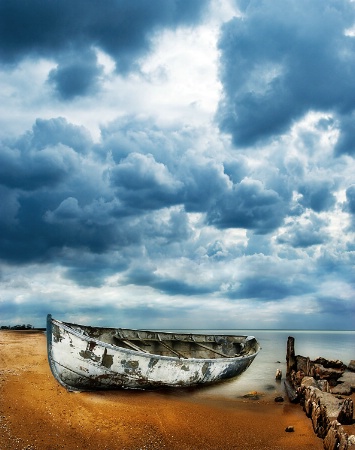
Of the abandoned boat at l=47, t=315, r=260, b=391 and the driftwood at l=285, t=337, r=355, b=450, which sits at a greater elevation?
the abandoned boat at l=47, t=315, r=260, b=391

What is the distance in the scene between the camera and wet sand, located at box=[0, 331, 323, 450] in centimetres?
970

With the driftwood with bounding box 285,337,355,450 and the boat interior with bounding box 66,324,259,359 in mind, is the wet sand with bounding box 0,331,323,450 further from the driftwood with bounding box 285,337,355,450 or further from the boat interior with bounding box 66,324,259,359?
the boat interior with bounding box 66,324,259,359

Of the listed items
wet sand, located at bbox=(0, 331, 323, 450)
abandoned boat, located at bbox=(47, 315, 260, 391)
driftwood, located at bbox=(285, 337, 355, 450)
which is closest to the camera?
driftwood, located at bbox=(285, 337, 355, 450)

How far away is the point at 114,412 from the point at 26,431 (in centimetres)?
288

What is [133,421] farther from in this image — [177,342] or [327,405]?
[177,342]

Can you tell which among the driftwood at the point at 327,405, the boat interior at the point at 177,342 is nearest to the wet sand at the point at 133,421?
the driftwood at the point at 327,405

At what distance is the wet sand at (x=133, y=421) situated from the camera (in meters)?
9.70

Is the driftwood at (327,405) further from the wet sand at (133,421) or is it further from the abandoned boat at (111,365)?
the abandoned boat at (111,365)

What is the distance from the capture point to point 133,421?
1108 centimetres

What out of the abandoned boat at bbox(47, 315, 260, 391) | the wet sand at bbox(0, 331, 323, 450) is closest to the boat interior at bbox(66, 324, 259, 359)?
the abandoned boat at bbox(47, 315, 260, 391)

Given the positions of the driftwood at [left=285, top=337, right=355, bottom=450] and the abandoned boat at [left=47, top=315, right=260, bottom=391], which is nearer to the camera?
the driftwood at [left=285, top=337, right=355, bottom=450]

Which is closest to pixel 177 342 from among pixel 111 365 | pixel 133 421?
pixel 111 365

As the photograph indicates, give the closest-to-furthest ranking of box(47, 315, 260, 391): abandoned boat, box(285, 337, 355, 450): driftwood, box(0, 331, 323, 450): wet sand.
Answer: box(285, 337, 355, 450): driftwood < box(0, 331, 323, 450): wet sand < box(47, 315, 260, 391): abandoned boat

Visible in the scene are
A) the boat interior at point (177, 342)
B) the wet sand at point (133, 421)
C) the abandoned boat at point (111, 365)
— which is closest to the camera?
the wet sand at point (133, 421)
